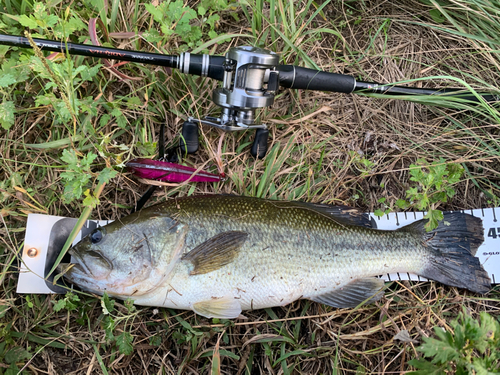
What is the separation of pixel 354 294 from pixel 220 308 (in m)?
1.05

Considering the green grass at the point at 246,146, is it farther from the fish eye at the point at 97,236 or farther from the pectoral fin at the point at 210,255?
the pectoral fin at the point at 210,255

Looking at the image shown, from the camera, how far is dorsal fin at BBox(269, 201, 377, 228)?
2.71 m

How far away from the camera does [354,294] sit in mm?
2633

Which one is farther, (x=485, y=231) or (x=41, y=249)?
(x=485, y=231)

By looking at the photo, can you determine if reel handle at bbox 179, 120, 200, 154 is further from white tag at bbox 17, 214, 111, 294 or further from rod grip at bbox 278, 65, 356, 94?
white tag at bbox 17, 214, 111, 294

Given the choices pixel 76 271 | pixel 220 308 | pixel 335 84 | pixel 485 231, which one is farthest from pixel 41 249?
pixel 485 231

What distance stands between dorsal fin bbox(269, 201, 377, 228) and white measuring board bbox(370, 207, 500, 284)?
0.23 m

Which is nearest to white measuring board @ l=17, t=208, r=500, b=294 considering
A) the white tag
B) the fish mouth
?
the white tag

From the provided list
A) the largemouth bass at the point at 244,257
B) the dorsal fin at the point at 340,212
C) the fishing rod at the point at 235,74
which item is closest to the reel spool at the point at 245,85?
the fishing rod at the point at 235,74

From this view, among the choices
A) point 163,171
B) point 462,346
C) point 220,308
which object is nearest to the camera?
point 462,346

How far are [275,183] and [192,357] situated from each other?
1.54m

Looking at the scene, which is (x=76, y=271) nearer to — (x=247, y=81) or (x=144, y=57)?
(x=144, y=57)

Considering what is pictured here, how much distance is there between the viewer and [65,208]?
277cm

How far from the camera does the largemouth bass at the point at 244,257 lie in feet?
7.69
